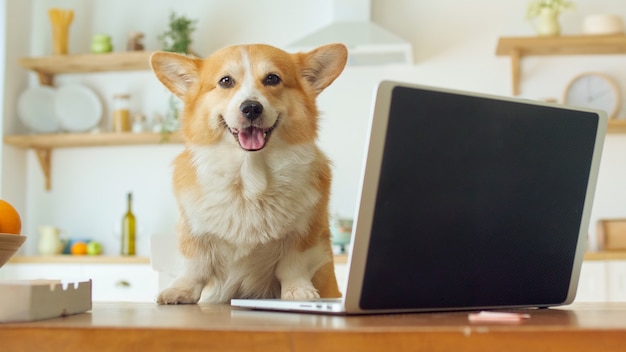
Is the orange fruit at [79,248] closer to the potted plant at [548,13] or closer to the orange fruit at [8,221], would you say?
the potted plant at [548,13]

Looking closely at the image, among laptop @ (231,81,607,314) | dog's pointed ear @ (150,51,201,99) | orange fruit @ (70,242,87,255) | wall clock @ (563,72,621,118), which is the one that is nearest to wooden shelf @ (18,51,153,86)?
orange fruit @ (70,242,87,255)

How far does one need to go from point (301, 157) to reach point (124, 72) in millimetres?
3149

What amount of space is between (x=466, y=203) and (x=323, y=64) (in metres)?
0.66

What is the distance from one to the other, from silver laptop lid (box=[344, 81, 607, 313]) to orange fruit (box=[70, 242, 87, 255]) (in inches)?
131

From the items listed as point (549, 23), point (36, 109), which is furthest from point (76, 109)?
point (549, 23)

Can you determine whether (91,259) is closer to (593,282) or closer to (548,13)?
(593,282)

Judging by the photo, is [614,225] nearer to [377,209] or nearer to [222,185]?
[222,185]

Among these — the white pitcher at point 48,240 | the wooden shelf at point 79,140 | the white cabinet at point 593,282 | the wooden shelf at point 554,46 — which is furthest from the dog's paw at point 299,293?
the white pitcher at point 48,240

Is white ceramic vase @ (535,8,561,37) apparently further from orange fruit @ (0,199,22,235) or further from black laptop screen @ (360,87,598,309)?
orange fruit @ (0,199,22,235)

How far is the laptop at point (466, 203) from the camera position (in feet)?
2.62

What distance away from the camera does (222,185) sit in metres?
1.33

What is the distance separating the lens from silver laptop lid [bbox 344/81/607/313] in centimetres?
80

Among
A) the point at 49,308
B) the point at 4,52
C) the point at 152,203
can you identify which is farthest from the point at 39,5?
the point at 49,308

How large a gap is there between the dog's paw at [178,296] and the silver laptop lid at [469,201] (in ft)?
1.66
